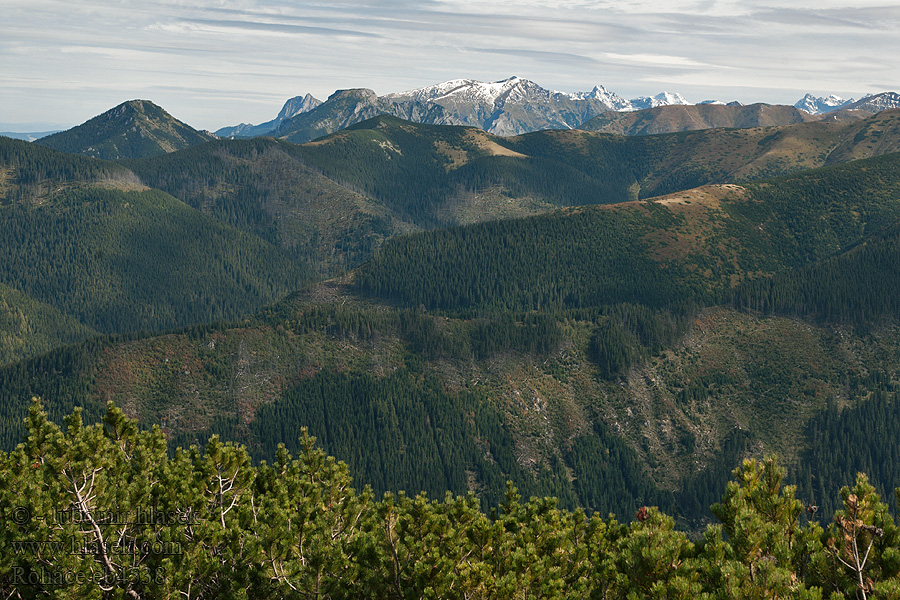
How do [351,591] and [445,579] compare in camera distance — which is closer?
[445,579]

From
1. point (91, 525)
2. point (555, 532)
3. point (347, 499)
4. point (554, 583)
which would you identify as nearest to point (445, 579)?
point (554, 583)

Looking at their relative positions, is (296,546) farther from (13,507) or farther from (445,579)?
(13,507)

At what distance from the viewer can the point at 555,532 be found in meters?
49.9

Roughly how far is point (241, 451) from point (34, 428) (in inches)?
586

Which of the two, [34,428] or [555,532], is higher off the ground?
[34,428]

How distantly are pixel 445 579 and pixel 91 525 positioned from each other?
2320 centimetres

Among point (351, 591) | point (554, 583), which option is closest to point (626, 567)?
point (554, 583)

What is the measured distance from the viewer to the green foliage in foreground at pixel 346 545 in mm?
35156

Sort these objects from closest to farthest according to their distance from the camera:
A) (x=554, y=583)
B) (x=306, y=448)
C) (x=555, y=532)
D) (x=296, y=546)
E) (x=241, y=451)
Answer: (x=554, y=583)
(x=296, y=546)
(x=555, y=532)
(x=241, y=451)
(x=306, y=448)

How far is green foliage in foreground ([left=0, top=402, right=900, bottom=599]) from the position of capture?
35.2 metres

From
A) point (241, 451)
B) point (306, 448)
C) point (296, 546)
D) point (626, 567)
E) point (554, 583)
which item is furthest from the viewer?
point (306, 448)

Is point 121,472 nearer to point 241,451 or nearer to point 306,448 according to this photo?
point 241,451

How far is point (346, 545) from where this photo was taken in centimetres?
4834

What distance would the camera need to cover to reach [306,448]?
2488 inches
